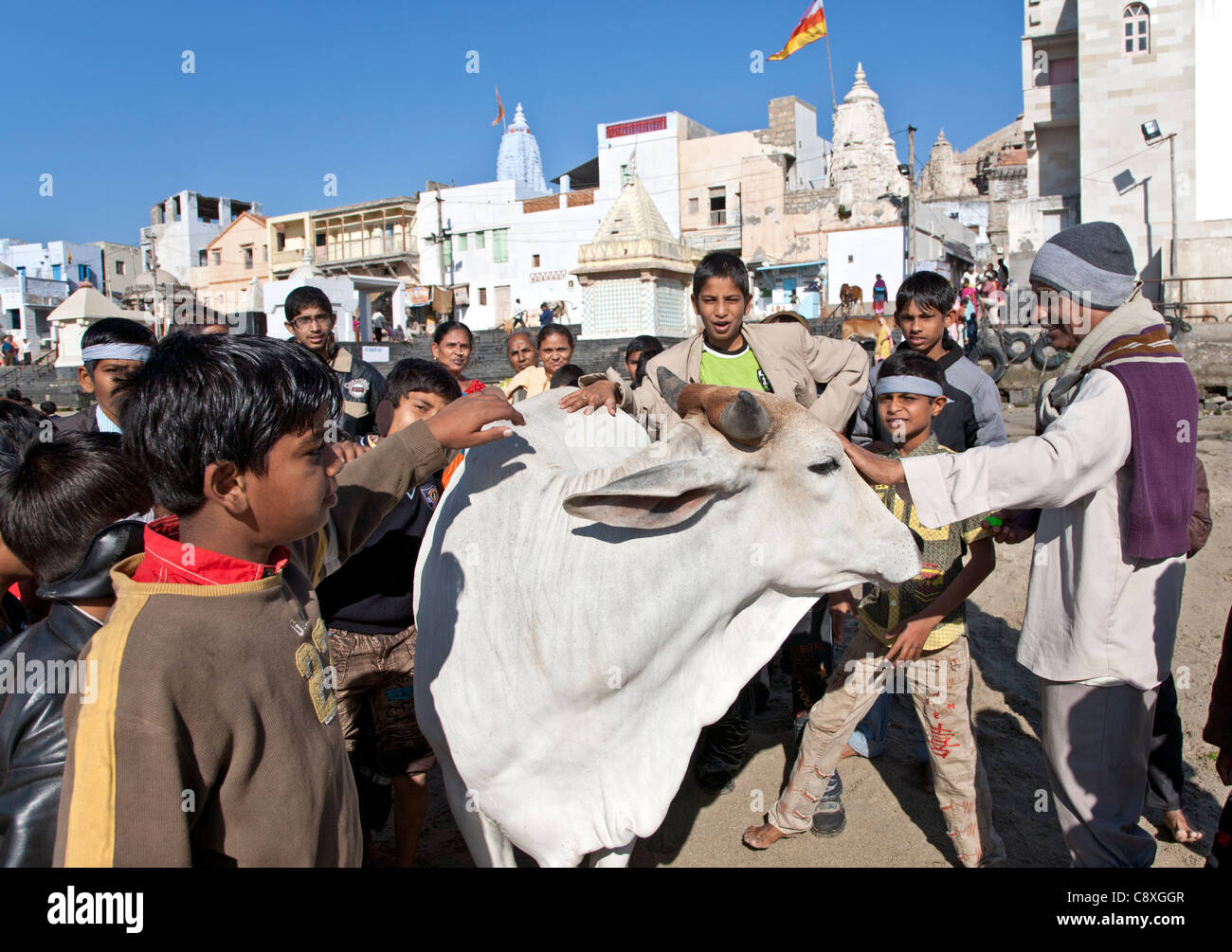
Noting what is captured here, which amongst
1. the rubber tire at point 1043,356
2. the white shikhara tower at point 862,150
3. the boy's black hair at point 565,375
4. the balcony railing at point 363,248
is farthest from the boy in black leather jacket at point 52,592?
the balcony railing at point 363,248

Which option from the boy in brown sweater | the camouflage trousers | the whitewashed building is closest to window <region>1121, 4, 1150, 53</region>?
the whitewashed building

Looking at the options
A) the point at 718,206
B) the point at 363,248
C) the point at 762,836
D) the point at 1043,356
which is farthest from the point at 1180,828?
the point at 363,248

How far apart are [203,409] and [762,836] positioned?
2.92 m

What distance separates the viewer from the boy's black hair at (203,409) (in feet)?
4.89

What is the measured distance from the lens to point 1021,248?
86.7ft

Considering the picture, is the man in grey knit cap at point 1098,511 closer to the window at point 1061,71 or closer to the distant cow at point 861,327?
the distant cow at point 861,327

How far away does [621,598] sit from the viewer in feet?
7.27

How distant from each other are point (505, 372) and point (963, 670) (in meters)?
19.7

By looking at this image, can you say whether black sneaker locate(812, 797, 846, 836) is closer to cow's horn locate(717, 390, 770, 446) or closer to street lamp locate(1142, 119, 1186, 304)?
cow's horn locate(717, 390, 770, 446)

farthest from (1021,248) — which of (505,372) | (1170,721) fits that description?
(1170,721)

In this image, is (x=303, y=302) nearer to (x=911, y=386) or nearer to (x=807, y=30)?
(x=911, y=386)
